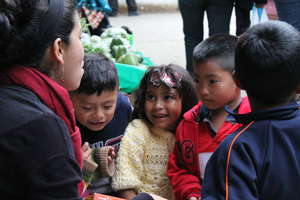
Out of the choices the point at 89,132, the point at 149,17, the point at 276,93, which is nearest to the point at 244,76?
the point at 276,93

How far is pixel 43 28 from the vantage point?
4.31 ft

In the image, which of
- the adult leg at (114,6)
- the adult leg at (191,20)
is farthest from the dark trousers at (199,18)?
the adult leg at (114,6)

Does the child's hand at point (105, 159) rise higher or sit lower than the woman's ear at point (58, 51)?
lower

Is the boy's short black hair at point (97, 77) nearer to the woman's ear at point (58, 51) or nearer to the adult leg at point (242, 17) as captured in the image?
the woman's ear at point (58, 51)

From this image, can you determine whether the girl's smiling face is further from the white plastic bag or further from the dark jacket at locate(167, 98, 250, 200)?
the white plastic bag

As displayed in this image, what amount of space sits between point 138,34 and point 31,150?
7.27 metres

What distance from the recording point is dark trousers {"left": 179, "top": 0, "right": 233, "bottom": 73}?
3752 mm

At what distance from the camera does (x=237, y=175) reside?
1.46m

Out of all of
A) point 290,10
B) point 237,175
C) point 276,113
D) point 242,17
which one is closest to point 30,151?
point 237,175

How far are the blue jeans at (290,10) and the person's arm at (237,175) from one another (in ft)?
6.64

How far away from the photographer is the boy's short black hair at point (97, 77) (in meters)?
2.38

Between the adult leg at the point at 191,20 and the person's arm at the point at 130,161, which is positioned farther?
the adult leg at the point at 191,20

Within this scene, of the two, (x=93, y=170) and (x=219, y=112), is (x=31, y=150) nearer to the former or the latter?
(x=93, y=170)

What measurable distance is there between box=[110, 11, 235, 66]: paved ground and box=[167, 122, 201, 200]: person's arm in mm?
3660
